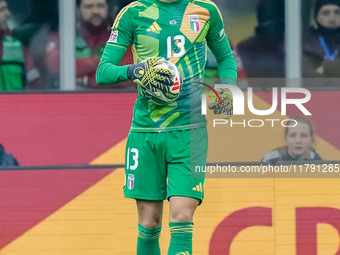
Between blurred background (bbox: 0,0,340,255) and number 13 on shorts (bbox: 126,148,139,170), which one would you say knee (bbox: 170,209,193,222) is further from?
blurred background (bbox: 0,0,340,255)

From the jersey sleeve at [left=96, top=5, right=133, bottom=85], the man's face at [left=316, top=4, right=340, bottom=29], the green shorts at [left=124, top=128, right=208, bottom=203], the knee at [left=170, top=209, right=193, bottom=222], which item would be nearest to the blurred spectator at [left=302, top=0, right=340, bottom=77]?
the man's face at [left=316, top=4, right=340, bottom=29]

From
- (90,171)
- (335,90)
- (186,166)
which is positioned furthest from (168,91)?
(335,90)

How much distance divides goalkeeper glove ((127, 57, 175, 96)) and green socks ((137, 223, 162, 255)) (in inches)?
32.9

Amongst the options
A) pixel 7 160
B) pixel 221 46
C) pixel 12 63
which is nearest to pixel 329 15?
pixel 221 46

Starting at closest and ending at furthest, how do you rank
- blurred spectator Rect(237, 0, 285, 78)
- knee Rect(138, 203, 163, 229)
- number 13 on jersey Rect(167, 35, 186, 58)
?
number 13 on jersey Rect(167, 35, 186, 58)
knee Rect(138, 203, 163, 229)
blurred spectator Rect(237, 0, 285, 78)

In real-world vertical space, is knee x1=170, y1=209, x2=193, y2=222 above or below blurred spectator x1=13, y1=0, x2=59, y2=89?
below

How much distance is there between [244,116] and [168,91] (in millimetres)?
1593

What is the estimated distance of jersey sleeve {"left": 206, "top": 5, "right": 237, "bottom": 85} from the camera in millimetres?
3092

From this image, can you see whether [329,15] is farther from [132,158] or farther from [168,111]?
[132,158]

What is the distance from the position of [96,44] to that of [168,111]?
4.29 feet

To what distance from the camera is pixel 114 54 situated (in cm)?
305

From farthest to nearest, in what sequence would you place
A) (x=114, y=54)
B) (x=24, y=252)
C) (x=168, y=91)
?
(x=24, y=252) → (x=114, y=54) → (x=168, y=91)

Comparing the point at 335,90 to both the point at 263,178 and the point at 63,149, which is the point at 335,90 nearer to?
the point at 263,178

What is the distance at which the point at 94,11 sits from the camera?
4031 mm
